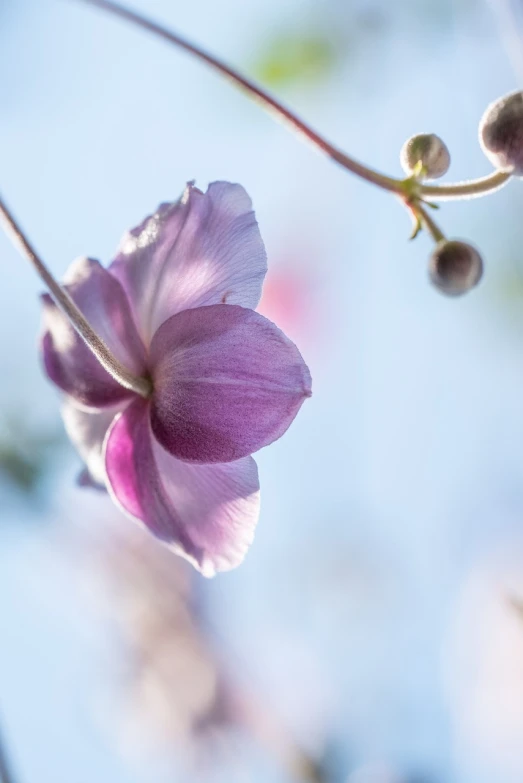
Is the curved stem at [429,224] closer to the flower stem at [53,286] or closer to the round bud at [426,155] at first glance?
the round bud at [426,155]

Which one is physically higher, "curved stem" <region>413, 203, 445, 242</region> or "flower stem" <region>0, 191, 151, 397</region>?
"flower stem" <region>0, 191, 151, 397</region>

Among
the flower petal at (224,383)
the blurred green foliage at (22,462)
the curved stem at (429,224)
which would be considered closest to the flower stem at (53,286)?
the flower petal at (224,383)

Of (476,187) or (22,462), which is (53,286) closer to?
(476,187)

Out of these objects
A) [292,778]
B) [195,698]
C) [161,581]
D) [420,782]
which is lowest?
[420,782]

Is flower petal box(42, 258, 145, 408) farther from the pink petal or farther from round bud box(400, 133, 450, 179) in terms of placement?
round bud box(400, 133, 450, 179)

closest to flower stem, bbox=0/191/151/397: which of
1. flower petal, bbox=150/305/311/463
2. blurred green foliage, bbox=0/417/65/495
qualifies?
flower petal, bbox=150/305/311/463

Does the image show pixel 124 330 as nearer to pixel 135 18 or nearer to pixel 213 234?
pixel 213 234

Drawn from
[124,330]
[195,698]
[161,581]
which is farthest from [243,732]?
[124,330]
